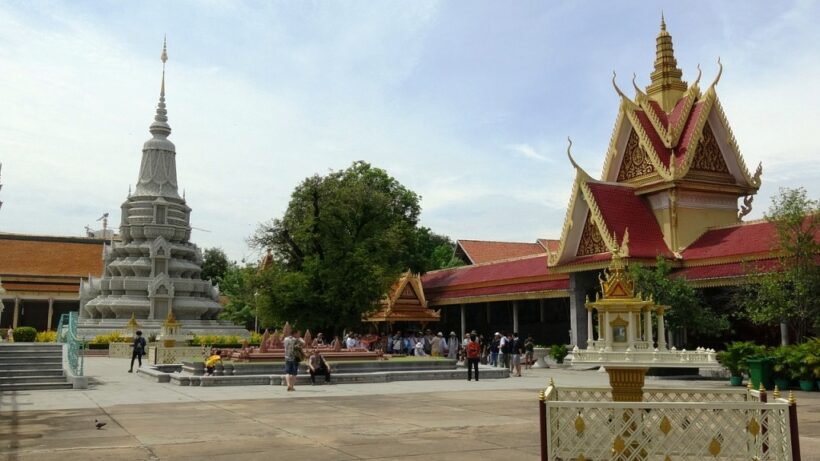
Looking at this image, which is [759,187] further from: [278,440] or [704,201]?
[278,440]

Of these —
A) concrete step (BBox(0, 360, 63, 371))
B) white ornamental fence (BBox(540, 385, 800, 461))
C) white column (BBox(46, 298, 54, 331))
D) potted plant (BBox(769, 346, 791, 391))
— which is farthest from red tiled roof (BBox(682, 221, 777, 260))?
white column (BBox(46, 298, 54, 331))

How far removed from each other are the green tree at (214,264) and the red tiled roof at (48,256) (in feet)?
39.3

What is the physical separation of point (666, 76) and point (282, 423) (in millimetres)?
25209

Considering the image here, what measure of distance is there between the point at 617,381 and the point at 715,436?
1686mm

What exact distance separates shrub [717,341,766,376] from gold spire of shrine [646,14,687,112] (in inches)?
577

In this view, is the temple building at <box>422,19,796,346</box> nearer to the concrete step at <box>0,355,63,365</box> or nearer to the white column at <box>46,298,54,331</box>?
the concrete step at <box>0,355,63,365</box>

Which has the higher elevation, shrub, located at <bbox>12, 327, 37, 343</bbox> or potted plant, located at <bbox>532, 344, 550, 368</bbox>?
shrub, located at <bbox>12, 327, 37, 343</bbox>

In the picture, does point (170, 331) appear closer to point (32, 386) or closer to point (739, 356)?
point (32, 386)

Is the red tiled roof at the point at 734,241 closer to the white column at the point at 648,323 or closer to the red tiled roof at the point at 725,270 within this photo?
the red tiled roof at the point at 725,270

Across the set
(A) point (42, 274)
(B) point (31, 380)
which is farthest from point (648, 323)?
(A) point (42, 274)

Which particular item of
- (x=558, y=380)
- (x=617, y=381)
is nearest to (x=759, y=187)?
(x=558, y=380)

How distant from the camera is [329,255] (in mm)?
32625

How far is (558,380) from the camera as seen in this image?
21.6 meters

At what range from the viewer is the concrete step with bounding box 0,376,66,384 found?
18250 mm
